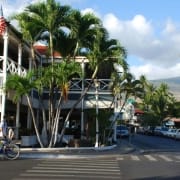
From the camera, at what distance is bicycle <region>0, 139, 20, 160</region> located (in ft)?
69.6

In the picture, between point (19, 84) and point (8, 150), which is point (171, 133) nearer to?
point (19, 84)

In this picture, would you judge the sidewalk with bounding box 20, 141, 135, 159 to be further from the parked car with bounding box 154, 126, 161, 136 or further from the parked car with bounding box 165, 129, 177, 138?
the parked car with bounding box 154, 126, 161, 136

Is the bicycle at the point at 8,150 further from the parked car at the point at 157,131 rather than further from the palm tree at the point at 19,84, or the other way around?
the parked car at the point at 157,131

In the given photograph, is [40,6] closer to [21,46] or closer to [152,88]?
[21,46]

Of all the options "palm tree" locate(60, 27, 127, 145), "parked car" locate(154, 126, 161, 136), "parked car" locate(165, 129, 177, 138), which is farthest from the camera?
"parked car" locate(154, 126, 161, 136)

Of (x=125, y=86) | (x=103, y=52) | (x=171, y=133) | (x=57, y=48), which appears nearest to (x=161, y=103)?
(x=171, y=133)

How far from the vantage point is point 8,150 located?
21.3 metres

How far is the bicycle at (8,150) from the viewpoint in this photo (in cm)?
2120

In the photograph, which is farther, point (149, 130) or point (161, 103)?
point (161, 103)

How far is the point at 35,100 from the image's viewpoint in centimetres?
3472

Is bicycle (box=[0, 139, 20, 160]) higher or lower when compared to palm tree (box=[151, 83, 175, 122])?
lower

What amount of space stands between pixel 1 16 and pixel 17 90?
12.3 ft

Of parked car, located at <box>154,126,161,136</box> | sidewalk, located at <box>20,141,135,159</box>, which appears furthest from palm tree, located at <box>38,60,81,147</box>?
parked car, located at <box>154,126,161,136</box>

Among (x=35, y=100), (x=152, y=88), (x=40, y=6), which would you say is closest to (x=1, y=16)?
(x=40, y=6)
